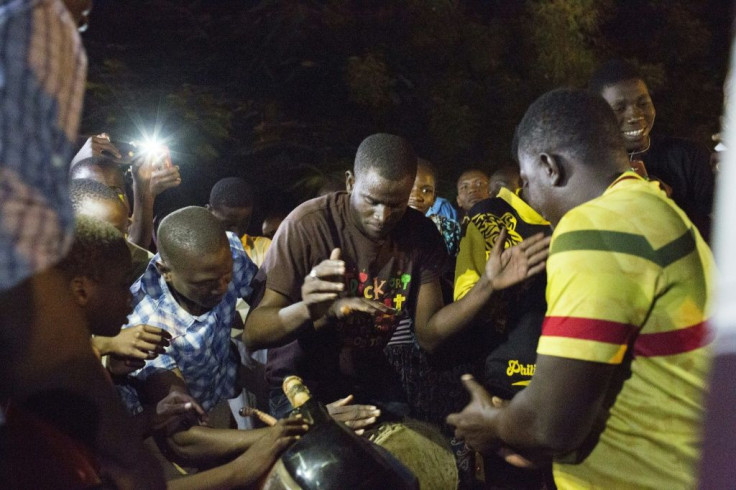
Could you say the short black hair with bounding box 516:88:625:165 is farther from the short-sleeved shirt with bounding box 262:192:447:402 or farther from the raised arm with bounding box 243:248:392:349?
the short-sleeved shirt with bounding box 262:192:447:402

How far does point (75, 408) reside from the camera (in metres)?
1.72

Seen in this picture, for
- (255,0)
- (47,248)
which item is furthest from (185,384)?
(255,0)

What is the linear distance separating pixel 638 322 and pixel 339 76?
35.8ft

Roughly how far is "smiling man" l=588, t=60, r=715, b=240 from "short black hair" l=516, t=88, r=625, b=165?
171 cm

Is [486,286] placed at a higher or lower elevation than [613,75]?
lower

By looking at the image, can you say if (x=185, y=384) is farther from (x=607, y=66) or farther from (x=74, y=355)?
(x=607, y=66)

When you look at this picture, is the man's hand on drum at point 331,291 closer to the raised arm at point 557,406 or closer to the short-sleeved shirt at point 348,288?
the short-sleeved shirt at point 348,288

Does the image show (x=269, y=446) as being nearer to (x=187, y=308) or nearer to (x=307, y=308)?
(x=307, y=308)

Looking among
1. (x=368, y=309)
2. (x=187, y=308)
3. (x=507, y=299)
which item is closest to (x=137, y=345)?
(x=187, y=308)

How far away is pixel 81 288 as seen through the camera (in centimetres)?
225

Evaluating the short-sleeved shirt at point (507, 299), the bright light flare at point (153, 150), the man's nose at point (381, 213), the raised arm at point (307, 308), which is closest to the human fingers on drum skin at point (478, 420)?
the raised arm at point (307, 308)

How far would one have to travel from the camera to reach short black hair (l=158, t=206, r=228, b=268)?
3.42 m

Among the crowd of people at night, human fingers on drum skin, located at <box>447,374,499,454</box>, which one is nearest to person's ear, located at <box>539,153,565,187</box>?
the crowd of people at night

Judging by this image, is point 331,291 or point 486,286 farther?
point 486,286
